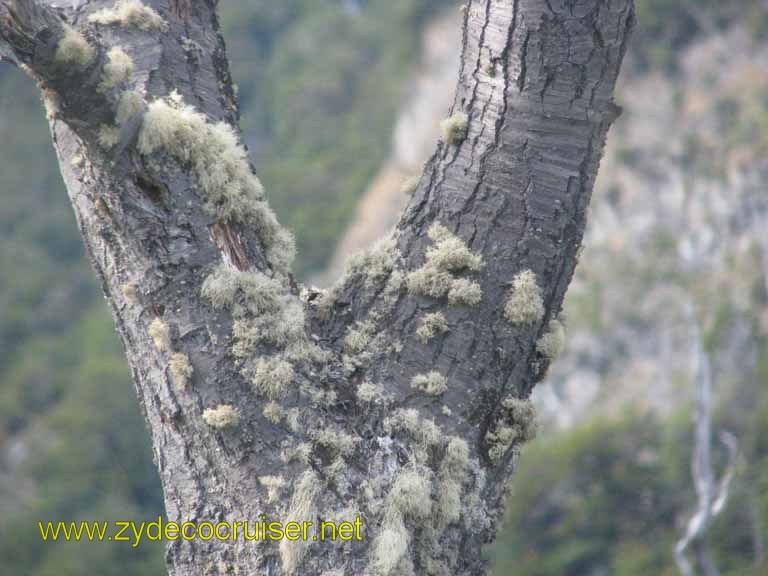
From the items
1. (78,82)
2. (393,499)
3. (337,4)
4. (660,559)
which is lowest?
(393,499)

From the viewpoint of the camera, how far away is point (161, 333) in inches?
83.0

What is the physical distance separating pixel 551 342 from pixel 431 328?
1.22 feet

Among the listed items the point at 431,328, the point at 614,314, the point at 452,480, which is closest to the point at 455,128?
the point at 431,328

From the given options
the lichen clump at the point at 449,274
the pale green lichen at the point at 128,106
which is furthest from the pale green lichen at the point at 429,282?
the pale green lichen at the point at 128,106

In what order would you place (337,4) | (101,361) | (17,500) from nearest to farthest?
(17,500) → (101,361) → (337,4)

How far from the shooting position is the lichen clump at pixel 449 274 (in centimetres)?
227

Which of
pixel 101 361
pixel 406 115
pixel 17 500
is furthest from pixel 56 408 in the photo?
pixel 406 115

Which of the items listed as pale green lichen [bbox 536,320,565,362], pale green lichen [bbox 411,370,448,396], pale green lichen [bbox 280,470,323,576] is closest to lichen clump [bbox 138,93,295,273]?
pale green lichen [bbox 411,370,448,396]

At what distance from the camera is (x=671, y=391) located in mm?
16875

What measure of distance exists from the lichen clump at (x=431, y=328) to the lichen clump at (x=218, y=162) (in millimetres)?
442

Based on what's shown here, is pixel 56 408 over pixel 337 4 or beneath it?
beneath

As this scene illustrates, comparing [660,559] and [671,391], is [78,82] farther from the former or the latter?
[671,391]

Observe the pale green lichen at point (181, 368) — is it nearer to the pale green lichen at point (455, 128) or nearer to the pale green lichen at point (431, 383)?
the pale green lichen at point (431, 383)

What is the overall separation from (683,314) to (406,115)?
15.1 m
